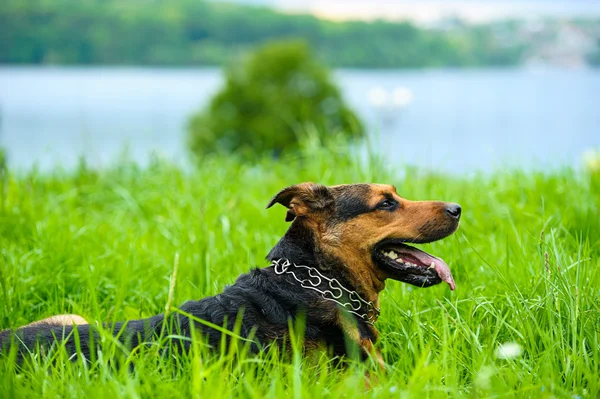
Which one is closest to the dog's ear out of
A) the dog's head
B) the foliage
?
the dog's head

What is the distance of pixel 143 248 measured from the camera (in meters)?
5.60

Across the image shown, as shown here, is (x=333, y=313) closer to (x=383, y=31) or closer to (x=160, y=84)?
(x=383, y=31)

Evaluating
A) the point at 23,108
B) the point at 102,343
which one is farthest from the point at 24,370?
the point at 23,108

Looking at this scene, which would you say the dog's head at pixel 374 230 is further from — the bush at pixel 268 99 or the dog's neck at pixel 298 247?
the bush at pixel 268 99

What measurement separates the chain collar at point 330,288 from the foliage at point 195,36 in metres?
25.5

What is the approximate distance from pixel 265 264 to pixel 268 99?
27.5m

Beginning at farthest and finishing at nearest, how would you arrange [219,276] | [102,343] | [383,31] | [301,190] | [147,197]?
1. [383,31]
2. [147,197]
3. [219,276]
4. [301,190]
5. [102,343]

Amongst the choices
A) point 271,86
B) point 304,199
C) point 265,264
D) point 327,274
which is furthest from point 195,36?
point 327,274

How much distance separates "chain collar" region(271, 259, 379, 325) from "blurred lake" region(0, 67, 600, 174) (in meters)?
2.91

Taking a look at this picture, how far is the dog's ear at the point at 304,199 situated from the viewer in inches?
156

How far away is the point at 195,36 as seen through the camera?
5297cm

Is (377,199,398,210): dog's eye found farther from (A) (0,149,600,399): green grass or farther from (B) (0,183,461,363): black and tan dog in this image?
(A) (0,149,600,399): green grass

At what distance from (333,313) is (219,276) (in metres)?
1.41

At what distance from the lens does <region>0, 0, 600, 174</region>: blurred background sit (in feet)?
31.1
